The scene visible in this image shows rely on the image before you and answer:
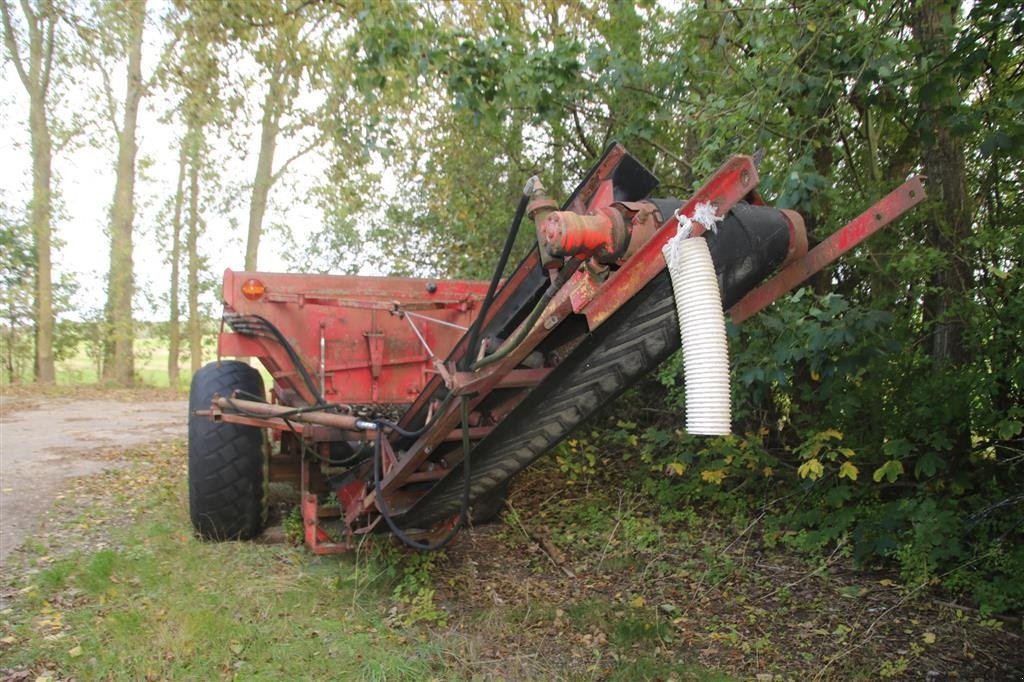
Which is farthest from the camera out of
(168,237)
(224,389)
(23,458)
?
(168,237)

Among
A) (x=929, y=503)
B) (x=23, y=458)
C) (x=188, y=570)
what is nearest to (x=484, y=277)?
(x=188, y=570)

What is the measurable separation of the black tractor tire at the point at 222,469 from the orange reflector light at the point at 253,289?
0.51m

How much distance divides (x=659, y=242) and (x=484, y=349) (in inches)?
41.8

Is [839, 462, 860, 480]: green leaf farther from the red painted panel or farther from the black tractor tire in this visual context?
the black tractor tire

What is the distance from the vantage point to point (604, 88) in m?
5.35

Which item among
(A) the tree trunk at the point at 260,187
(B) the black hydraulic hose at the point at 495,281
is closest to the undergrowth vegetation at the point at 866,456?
(B) the black hydraulic hose at the point at 495,281

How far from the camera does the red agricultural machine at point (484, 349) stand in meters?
2.21

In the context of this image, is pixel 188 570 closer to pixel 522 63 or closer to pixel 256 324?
pixel 256 324

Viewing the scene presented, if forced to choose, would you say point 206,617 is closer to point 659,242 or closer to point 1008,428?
point 659,242

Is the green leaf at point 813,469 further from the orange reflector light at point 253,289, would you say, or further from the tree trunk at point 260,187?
the tree trunk at point 260,187

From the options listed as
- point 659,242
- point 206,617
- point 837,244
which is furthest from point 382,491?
point 837,244

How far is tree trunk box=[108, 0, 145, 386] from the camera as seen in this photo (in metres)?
19.0

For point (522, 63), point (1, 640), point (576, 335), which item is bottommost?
point (1, 640)

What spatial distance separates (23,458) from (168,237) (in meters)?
17.1
